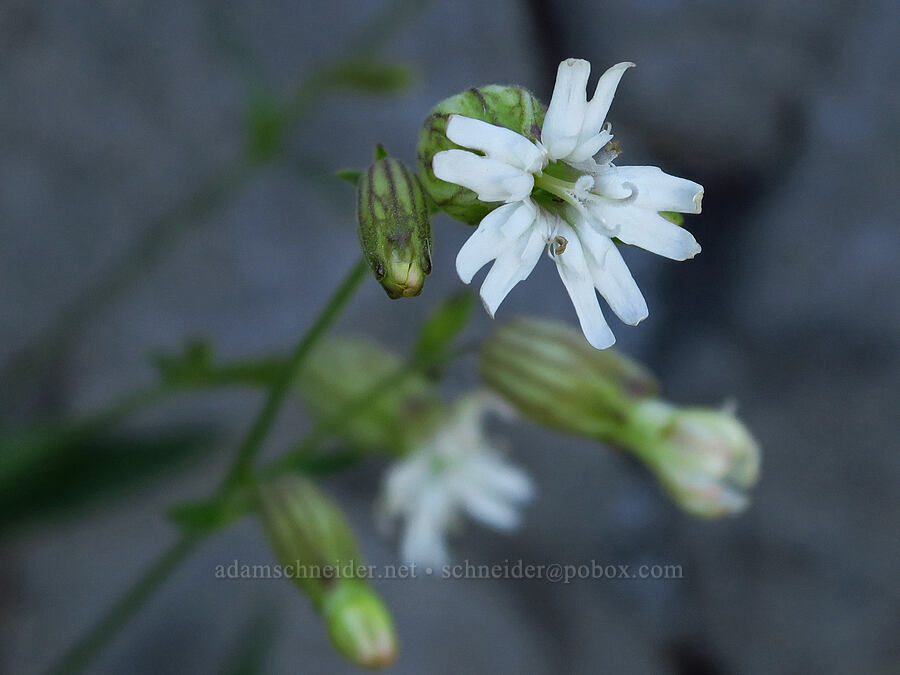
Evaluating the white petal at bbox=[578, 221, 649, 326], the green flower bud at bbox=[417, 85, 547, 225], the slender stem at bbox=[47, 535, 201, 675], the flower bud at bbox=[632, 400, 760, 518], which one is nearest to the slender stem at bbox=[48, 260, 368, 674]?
the slender stem at bbox=[47, 535, 201, 675]

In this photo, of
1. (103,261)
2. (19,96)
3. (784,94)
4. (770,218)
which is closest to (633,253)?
(770,218)

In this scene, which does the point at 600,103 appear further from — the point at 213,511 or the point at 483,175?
the point at 213,511

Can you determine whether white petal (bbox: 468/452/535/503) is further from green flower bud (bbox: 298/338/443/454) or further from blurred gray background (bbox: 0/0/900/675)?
blurred gray background (bbox: 0/0/900/675)

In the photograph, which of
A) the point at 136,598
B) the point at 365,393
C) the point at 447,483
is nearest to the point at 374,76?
the point at 365,393

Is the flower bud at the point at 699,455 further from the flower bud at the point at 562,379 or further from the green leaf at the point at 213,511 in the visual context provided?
the green leaf at the point at 213,511

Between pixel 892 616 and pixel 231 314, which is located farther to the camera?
Answer: pixel 231 314

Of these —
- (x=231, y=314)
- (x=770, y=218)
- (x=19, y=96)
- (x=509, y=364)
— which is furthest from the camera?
(x=231, y=314)

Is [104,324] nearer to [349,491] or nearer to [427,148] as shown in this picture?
[349,491]
